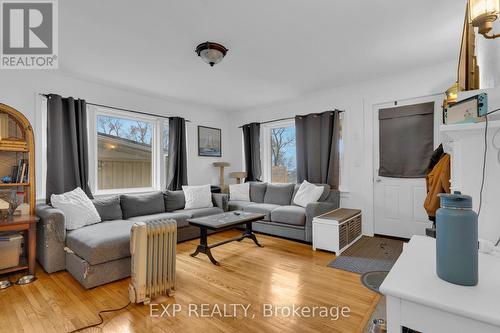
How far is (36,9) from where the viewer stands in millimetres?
2117

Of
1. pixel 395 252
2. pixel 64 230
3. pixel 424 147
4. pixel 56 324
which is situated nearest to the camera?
pixel 56 324

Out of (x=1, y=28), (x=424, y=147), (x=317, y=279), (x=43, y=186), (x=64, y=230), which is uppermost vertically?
(x=1, y=28)

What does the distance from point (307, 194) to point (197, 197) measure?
1.92 meters

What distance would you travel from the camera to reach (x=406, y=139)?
3.64 metres

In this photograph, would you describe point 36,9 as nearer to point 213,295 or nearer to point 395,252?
point 213,295

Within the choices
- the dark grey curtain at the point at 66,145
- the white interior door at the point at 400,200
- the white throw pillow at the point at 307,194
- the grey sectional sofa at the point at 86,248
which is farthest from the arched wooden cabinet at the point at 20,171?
the white interior door at the point at 400,200

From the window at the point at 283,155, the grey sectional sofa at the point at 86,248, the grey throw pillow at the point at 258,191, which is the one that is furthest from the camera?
the window at the point at 283,155

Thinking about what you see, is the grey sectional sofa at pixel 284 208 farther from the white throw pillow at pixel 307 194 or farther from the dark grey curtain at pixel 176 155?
the dark grey curtain at pixel 176 155

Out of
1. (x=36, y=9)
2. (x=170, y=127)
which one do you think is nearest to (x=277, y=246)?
(x=170, y=127)

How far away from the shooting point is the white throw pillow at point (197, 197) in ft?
13.9

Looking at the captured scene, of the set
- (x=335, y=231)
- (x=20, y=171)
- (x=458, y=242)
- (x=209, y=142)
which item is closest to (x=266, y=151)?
(x=209, y=142)

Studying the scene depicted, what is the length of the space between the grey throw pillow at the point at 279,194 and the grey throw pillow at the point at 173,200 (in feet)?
5.17

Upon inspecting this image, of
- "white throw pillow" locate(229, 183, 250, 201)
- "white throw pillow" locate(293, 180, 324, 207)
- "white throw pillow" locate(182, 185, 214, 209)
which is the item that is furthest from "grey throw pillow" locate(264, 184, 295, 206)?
"white throw pillow" locate(182, 185, 214, 209)

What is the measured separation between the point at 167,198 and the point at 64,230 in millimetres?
1620
